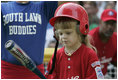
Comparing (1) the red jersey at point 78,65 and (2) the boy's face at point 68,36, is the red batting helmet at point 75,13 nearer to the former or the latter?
(2) the boy's face at point 68,36

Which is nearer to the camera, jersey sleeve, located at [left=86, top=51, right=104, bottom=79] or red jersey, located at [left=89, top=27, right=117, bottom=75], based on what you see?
jersey sleeve, located at [left=86, top=51, right=104, bottom=79]

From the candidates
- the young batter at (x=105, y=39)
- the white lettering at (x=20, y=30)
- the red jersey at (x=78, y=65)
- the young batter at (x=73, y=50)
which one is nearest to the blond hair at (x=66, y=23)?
the young batter at (x=73, y=50)

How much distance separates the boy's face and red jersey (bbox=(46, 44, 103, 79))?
125 mm

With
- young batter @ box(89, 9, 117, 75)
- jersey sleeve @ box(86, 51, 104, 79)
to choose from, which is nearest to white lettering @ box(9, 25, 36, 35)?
jersey sleeve @ box(86, 51, 104, 79)

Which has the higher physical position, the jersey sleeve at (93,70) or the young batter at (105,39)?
the jersey sleeve at (93,70)

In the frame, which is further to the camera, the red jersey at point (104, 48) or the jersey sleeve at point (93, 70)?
the red jersey at point (104, 48)

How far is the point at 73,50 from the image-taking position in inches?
90.0

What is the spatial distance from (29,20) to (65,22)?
0.60 m

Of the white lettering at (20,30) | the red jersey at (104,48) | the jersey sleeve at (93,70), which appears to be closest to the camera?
the jersey sleeve at (93,70)

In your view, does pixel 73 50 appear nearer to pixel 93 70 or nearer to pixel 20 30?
pixel 93 70

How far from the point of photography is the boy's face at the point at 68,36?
2154mm

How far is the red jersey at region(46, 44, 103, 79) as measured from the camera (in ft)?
7.02

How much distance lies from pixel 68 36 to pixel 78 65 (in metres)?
0.26

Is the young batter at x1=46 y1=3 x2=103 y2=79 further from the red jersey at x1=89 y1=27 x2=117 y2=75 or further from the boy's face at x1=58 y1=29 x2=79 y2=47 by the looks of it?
the red jersey at x1=89 y1=27 x2=117 y2=75
